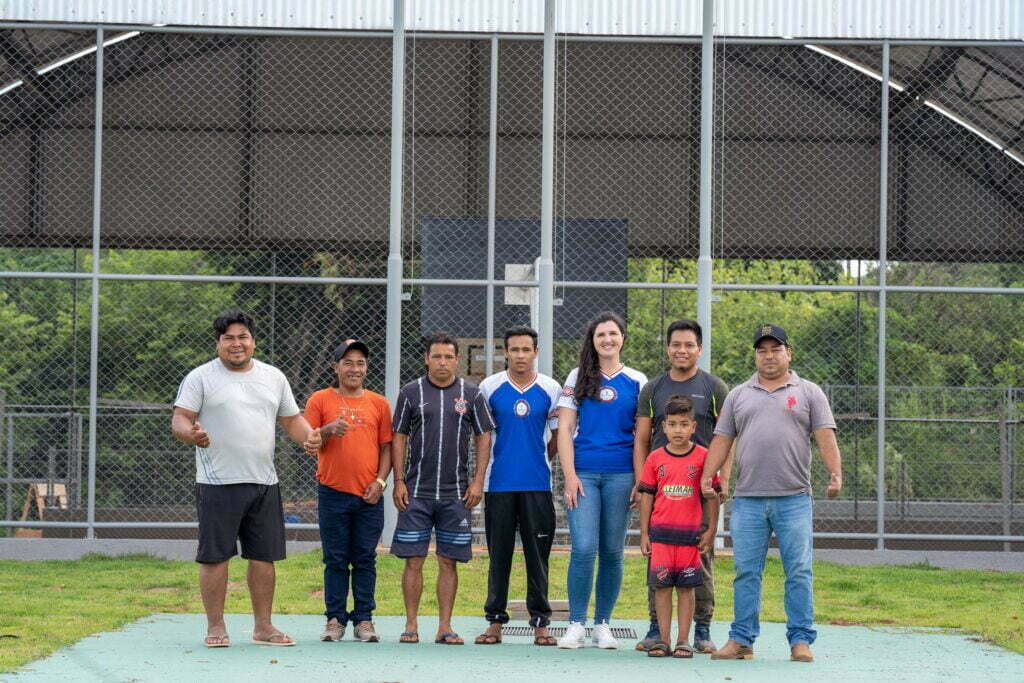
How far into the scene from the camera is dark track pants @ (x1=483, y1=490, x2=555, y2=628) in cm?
788

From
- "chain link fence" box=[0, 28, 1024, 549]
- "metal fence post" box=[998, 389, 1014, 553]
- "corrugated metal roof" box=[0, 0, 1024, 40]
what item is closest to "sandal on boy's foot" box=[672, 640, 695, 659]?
"chain link fence" box=[0, 28, 1024, 549]

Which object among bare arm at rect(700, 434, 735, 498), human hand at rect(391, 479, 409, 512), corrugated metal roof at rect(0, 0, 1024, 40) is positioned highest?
corrugated metal roof at rect(0, 0, 1024, 40)

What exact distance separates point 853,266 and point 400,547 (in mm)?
27196

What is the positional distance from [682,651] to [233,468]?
234cm

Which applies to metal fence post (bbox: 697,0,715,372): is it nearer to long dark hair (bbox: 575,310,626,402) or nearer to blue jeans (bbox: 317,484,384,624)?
long dark hair (bbox: 575,310,626,402)

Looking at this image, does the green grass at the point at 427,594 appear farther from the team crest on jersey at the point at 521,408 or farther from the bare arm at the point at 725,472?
the team crest on jersey at the point at 521,408

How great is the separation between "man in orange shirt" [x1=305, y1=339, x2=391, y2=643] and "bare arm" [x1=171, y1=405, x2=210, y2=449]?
691 mm

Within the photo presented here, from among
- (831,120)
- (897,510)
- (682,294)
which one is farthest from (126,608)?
(682,294)

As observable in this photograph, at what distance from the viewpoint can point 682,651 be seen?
24.6 ft

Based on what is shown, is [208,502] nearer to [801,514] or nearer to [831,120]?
[801,514]

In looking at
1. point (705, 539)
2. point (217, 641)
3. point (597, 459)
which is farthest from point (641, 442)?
point (217, 641)

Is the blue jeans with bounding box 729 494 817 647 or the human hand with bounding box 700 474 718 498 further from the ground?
the human hand with bounding box 700 474 718 498

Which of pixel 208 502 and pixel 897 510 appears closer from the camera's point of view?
pixel 208 502

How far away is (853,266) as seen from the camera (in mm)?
33688
